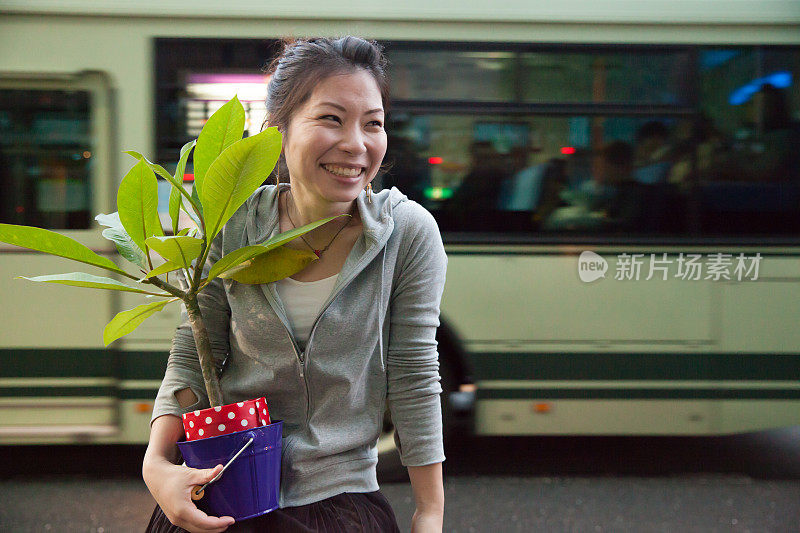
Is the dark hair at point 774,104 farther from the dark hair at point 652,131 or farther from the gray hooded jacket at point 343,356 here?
the gray hooded jacket at point 343,356

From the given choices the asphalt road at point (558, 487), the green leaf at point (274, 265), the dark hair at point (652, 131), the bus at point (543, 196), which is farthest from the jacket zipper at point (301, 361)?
the dark hair at point (652, 131)

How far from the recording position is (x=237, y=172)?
117 cm

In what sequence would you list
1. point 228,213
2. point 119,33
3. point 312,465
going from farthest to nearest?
point 119,33 < point 312,465 < point 228,213

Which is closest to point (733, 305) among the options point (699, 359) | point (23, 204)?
point (699, 359)

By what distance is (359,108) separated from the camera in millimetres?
1387

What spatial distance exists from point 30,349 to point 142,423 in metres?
0.74

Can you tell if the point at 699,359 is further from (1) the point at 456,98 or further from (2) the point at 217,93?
(2) the point at 217,93

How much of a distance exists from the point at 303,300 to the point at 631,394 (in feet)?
11.5

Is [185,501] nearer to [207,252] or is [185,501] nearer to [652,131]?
[207,252]

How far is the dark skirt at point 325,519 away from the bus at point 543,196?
10.2 ft

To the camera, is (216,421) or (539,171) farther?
(539,171)

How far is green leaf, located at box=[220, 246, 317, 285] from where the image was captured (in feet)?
4.20

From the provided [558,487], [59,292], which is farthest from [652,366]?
[59,292]

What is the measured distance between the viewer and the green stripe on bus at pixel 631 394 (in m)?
4.48
